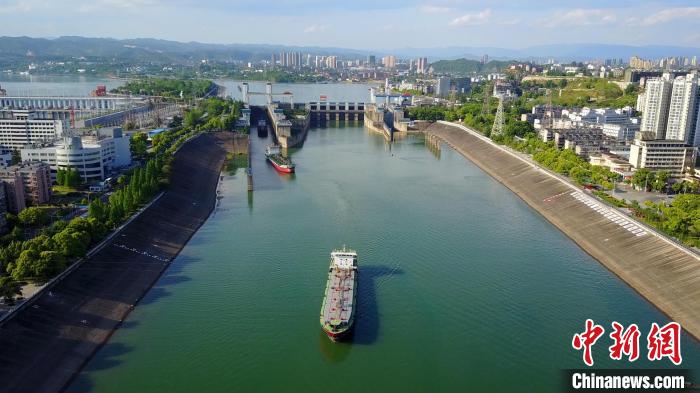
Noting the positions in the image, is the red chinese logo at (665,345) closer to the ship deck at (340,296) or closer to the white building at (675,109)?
the ship deck at (340,296)

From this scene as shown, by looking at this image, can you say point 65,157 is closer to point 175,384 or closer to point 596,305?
point 175,384

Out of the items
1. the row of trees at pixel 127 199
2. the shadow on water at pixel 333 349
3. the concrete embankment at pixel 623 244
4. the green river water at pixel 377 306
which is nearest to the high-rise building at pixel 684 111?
the concrete embankment at pixel 623 244

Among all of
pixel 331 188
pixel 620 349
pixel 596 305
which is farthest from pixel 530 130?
pixel 620 349

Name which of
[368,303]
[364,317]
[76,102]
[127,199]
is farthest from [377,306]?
[76,102]

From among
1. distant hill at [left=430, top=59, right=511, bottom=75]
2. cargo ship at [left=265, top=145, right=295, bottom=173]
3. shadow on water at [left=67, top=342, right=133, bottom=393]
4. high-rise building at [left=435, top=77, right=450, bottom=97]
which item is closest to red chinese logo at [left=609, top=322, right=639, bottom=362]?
shadow on water at [left=67, top=342, right=133, bottom=393]

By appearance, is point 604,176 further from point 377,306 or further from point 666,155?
point 377,306
